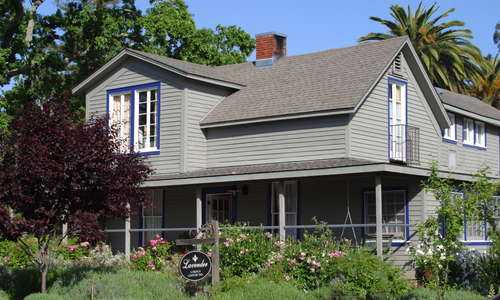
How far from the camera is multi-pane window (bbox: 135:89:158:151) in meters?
23.9

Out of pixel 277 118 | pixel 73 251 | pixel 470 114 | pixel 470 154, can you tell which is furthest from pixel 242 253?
pixel 470 154

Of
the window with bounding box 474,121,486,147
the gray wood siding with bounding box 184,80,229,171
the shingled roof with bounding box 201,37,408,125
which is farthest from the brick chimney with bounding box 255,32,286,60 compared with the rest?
the window with bounding box 474,121,486,147

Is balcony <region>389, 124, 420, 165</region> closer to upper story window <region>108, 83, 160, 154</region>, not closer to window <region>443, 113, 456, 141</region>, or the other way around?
window <region>443, 113, 456, 141</region>

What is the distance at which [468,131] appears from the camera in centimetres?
2902

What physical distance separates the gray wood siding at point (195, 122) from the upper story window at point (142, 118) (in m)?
1.10

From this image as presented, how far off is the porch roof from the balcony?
2291 millimetres

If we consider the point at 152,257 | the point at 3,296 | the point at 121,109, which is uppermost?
the point at 121,109

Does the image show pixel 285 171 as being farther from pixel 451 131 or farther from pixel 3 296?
pixel 451 131

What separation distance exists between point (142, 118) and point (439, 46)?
24.4 metres

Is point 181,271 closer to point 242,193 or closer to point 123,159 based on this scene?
point 123,159

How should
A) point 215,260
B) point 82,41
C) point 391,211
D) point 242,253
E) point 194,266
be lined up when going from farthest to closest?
point 82,41 < point 391,211 < point 242,253 < point 215,260 < point 194,266

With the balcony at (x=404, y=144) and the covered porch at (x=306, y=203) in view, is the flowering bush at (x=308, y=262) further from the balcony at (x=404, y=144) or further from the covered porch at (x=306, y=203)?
the balcony at (x=404, y=144)

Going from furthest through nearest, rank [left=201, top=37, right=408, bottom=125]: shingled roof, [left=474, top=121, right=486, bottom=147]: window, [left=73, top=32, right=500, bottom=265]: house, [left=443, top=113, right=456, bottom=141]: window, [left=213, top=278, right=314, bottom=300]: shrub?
1. [left=474, top=121, right=486, bottom=147]: window
2. [left=443, top=113, right=456, bottom=141]: window
3. [left=201, top=37, right=408, bottom=125]: shingled roof
4. [left=73, top=32, right=500, bottom=265]: house
5. [left=213, top=278, right=314, bottom=300]: shrub

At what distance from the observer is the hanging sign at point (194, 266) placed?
16.7 meters
